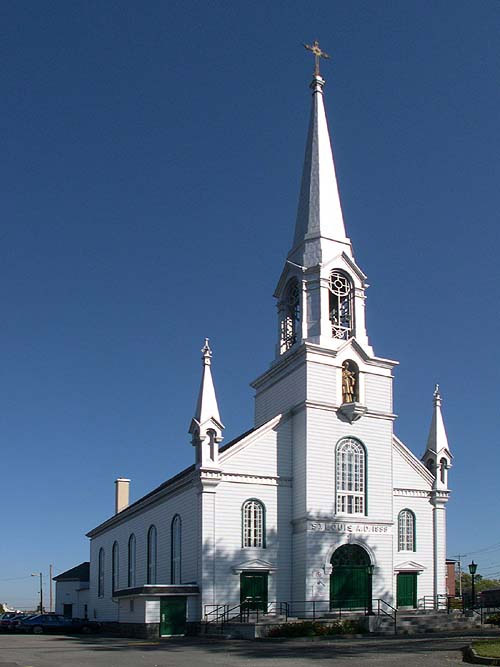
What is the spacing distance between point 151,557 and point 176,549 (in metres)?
5.86

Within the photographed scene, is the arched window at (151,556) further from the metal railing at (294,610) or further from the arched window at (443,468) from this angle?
the arched window at (443,468)

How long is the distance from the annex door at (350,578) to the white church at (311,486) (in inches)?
2.4

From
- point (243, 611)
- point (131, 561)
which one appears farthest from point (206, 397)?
point (131, 561)

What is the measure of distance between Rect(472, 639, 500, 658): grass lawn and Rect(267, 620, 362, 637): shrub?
31.3 ft

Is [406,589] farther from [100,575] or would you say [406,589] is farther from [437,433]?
[100,575]

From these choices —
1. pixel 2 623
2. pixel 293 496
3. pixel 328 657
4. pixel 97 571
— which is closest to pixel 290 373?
pixel 293 496

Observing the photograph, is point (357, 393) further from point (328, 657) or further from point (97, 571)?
point (97, 571)

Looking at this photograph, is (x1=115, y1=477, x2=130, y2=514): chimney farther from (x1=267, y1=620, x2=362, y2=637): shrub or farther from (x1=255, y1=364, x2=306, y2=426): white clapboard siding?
(x1=267, y1=620, x2=362, y2=637): shrub

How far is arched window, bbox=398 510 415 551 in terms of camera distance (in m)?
42.1

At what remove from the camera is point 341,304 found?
43.0 m

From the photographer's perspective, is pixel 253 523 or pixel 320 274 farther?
pixel 320 274

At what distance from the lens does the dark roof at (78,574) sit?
A: 6900 centimetres

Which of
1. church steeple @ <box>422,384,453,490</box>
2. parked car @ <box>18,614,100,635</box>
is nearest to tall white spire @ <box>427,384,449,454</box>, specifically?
church steeple @ <box>422,384,453,490</box>

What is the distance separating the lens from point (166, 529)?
1724 inches
